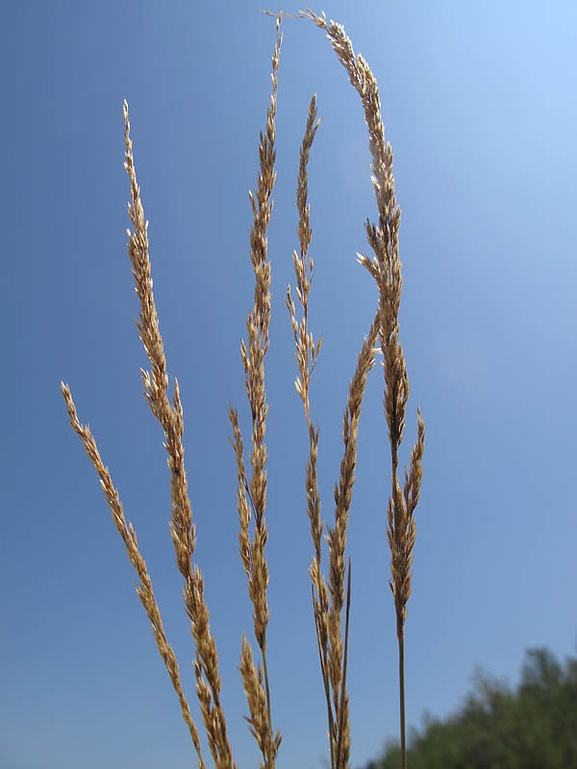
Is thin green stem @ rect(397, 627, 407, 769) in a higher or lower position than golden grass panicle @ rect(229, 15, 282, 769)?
lower

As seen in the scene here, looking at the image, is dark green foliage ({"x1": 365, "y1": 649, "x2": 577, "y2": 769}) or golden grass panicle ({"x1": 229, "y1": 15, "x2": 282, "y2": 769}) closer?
golden grass panicle ({"x1": 229, "y1": 15, "x2": 282, "y2": 769})

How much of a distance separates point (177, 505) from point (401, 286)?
0.69 metres

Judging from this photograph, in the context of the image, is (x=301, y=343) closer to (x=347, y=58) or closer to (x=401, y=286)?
(x=401, y=286)

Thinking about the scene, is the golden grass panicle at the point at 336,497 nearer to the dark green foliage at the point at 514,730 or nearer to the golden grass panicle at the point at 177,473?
the golden grass panicle at the point at 177,473

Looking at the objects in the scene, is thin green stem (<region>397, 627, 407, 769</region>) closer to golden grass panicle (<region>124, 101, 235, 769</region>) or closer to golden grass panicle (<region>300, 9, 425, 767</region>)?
golden grass panicle (<region>300, 9, 425, 767</region>)

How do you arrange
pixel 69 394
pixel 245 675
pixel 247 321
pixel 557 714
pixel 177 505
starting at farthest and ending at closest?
pixel 557 714 → pixel 69 394 → pixel 247 321 → pixel 177 505 → pixel 245 675

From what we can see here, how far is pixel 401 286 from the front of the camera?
1.37 metres

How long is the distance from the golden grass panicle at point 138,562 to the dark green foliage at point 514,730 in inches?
606

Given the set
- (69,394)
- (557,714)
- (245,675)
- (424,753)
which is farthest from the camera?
(424,753)

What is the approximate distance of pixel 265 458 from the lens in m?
1.41

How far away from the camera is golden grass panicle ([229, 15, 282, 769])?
1.18 meters

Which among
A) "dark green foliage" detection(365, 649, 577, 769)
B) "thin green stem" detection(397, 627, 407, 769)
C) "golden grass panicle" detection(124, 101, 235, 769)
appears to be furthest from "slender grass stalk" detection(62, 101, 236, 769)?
"dark green foliage" detection(365, 649, 577, 769)

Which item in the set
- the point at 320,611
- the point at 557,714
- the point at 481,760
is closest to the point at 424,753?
the point at 481,760

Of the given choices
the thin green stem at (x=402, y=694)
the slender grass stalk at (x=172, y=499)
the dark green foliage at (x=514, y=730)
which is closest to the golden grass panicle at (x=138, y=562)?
the slender grass stalk at (x=172, y=499)
